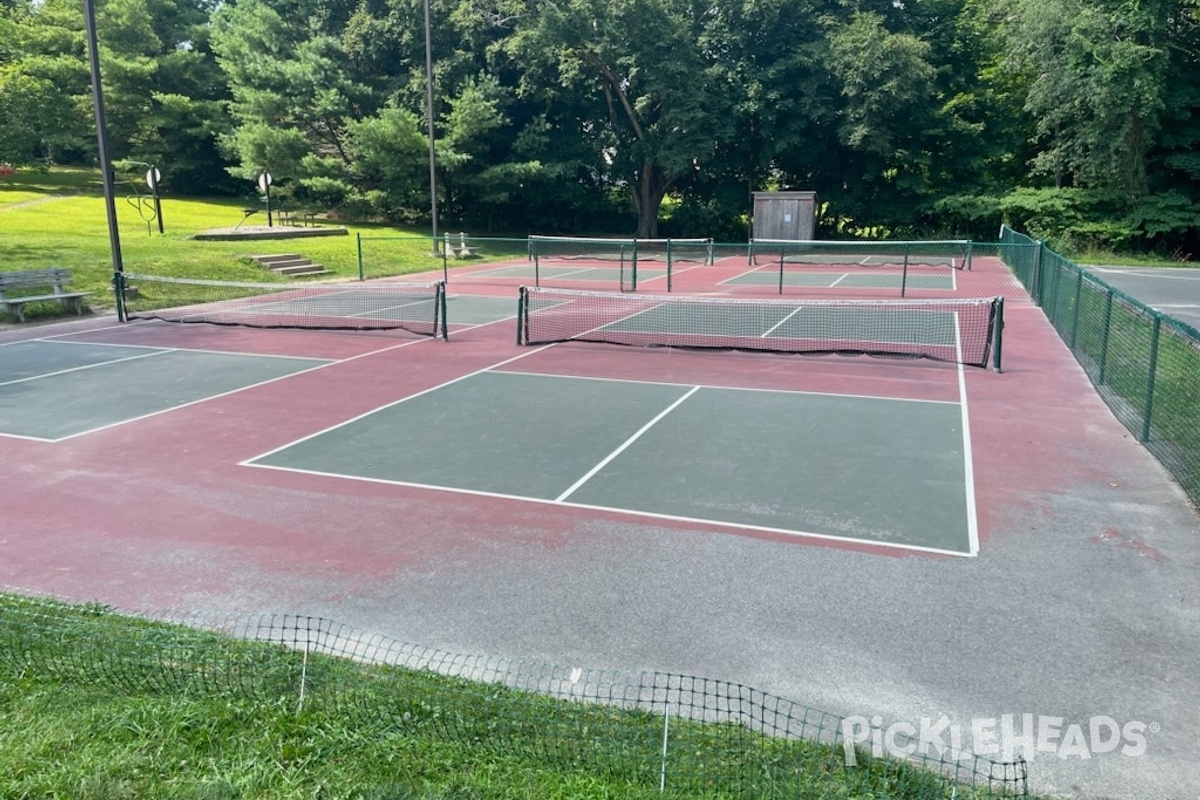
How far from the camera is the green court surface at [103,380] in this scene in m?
10.7

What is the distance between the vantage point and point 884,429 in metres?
10.2

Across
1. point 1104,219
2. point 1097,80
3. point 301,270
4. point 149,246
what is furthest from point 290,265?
point 1104,219

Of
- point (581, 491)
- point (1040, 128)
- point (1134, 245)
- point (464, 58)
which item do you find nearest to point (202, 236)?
point (464, 58)

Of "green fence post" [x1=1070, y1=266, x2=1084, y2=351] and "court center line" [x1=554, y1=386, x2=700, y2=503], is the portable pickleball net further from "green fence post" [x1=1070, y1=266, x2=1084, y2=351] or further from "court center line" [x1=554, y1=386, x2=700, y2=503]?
"court center line" [x1=554, y1=386, x2=700, y2=503]

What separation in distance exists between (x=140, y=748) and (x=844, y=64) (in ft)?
129

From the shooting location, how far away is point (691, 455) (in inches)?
365

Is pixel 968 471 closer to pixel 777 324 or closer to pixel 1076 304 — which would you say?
pixel 1076 304

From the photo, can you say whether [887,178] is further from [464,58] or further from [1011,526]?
[1011,526]

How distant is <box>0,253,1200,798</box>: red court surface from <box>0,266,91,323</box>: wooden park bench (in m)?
9.76

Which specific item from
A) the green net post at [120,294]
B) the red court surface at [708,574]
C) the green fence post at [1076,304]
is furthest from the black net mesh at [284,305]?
the green fence post at [1076,304]

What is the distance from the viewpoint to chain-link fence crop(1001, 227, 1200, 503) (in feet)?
30.0

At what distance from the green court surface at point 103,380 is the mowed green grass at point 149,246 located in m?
4.50

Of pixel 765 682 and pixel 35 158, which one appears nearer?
pixel 765 682

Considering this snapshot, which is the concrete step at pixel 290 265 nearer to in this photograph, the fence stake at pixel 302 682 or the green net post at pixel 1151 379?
the green net post at pixel 1151 379
